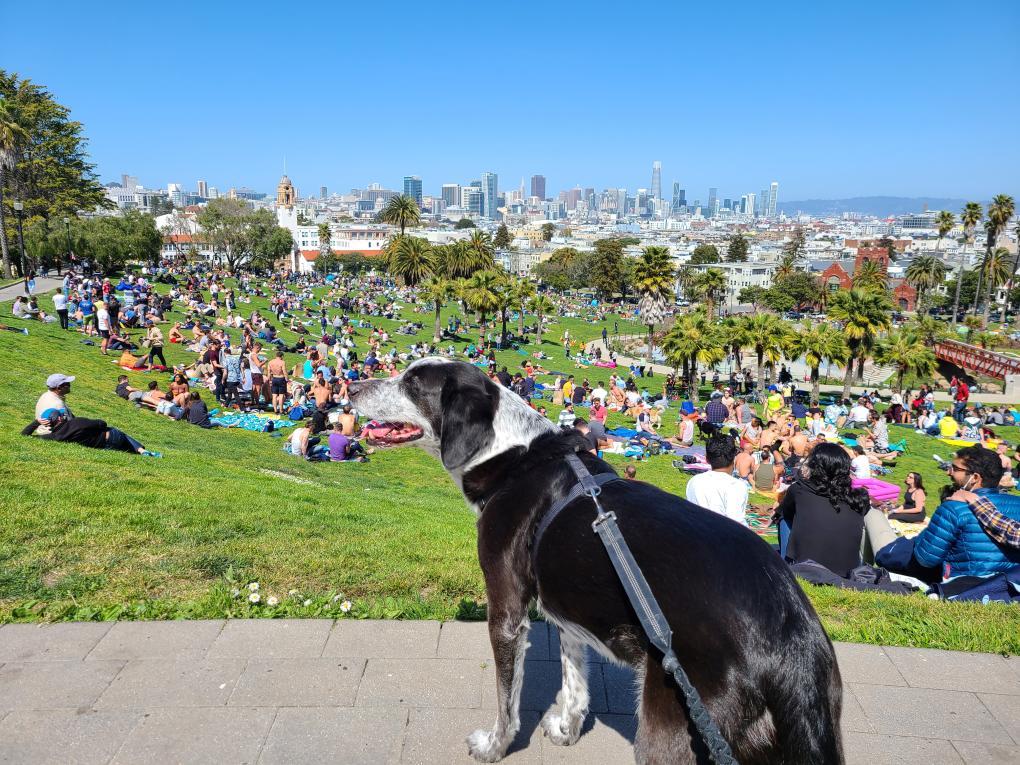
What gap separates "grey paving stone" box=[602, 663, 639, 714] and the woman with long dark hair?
219 cm

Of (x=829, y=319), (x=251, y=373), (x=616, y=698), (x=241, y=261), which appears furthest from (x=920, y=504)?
(x=241, y=261)

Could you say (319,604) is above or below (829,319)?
above

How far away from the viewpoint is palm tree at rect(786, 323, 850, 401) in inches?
1432

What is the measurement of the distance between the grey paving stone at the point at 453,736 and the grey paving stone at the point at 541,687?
83 millimetres

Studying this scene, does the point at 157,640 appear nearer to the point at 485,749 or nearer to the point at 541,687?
the point at 485,749

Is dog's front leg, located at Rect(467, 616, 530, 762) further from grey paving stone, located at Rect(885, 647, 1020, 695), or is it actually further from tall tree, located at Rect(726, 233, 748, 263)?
tall tree, located at Rect(726, 233, 748, 263)

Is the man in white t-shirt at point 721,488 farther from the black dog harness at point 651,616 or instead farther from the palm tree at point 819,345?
the palm tree at point 819,345

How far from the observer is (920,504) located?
9406 mm

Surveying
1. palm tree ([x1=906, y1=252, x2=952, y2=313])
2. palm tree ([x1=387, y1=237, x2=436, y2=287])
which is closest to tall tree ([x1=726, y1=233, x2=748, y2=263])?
palm tree ([x1=906, y1=252, x2=952, y2=313])

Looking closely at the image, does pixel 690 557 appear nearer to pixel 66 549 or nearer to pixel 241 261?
pixel 66 549

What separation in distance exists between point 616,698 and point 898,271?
184 m

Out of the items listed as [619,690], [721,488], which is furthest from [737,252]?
[619,690]

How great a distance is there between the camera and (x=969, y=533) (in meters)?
4.98

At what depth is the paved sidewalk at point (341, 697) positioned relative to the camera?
3168 millimetres
